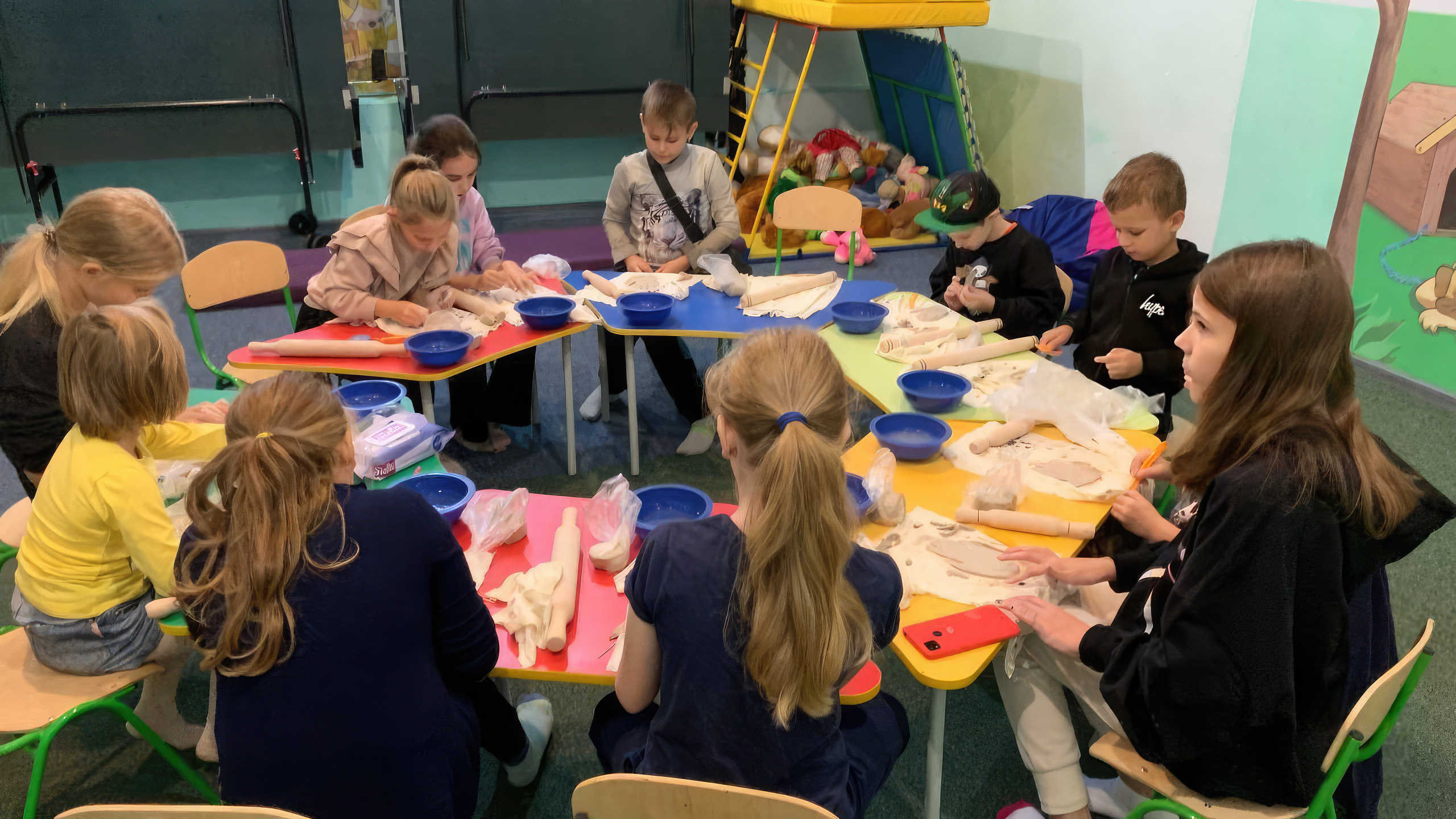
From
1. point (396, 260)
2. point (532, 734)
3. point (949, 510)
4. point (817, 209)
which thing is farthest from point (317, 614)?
point (817, 209)

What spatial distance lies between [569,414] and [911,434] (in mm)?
1452

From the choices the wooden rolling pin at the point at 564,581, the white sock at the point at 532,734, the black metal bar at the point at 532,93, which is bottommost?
the white sock at the point at 532,734

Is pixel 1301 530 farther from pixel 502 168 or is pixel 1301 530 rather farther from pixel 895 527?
pixel 502 168

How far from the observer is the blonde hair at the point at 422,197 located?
2.87 meters

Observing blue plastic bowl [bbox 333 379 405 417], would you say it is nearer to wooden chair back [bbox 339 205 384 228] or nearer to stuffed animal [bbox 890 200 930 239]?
wooden chair back [bbox 339 205 384 228]

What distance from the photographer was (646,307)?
3.17 meters

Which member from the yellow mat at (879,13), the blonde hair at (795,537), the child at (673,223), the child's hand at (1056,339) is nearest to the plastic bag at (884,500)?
the blonde hair at (795,537)

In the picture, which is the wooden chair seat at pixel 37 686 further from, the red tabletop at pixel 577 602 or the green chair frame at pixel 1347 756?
the green chair frame at pixel 1347 756

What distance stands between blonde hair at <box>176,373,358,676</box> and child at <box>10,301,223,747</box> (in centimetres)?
43

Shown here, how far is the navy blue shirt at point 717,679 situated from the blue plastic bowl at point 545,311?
1745mm

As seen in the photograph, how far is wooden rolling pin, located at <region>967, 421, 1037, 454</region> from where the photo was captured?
2.22m

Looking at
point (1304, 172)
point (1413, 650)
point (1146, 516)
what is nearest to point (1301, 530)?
point (1413, 650)

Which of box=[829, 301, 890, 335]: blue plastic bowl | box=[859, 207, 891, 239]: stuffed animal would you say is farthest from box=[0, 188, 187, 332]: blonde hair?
box=[859, 207, 891, 239]: stuffed animal

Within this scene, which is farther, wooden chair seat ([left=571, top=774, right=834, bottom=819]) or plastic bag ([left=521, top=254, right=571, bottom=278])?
plastic bag ([left=521, top=254, right=571, bottom=278])
